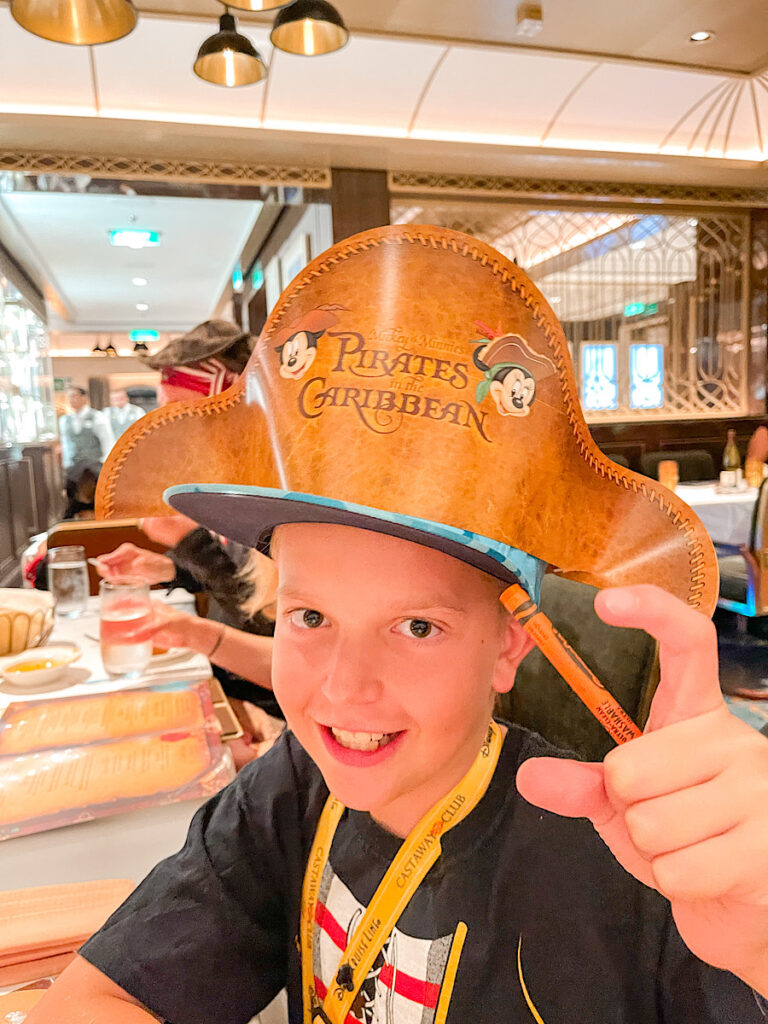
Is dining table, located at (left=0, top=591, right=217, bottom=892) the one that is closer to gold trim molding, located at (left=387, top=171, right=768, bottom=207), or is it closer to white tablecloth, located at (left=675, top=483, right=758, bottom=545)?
white tablecloth, located at (left=675, top=483, right=758, bottom=545)

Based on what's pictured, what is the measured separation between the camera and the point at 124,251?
8.16 m

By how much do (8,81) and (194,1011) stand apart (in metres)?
5.06

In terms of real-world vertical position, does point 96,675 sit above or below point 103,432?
below

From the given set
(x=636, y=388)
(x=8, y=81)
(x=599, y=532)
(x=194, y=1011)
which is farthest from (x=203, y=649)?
(x=636, y=388)

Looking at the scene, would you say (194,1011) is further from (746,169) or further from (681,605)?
(746,169)

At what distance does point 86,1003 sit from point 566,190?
638cm

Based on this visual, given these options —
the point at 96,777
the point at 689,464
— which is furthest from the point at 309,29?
the point at 689,464

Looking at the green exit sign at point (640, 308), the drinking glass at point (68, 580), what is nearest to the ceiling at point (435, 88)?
the green exit sign at point (640, 308)

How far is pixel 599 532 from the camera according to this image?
0.60 m

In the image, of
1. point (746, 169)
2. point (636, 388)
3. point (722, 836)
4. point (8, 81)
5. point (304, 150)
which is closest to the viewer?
point (722, 836)

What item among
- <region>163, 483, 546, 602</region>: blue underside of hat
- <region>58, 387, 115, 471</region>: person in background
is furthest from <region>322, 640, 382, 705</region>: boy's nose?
<region>58, 387, 115, 471</region>: person in background

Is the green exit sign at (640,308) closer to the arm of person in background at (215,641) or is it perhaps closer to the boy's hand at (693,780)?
the arm of person in background at (215,641)

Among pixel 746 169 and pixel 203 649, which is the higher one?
pixel 746 169

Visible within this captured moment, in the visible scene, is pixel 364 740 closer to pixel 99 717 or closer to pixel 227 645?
pixel 99 717
